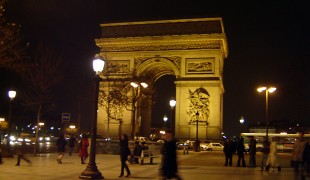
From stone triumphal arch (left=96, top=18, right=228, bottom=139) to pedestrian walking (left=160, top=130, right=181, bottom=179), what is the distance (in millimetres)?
38713

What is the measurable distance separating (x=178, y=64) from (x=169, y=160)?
43.6m

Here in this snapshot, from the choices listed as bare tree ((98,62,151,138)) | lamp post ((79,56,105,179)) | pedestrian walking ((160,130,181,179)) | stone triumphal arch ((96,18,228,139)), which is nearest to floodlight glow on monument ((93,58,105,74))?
lamp post ((79,56,105,179))

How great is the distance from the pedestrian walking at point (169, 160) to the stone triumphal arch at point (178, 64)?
127 feet

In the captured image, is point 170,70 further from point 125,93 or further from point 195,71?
point 125,93

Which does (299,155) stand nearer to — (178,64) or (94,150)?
(94,150)

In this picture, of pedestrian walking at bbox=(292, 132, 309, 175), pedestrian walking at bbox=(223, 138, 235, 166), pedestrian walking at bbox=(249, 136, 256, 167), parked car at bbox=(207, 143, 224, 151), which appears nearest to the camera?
pedestrian walking at bbox=(292, 132, 309, 175)

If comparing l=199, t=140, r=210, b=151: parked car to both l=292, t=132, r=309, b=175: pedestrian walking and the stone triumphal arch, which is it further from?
l=292, t=132, r=309, b=175: pedestrian walking

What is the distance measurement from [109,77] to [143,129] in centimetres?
972

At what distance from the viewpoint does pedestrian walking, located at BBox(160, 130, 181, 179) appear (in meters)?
11.9

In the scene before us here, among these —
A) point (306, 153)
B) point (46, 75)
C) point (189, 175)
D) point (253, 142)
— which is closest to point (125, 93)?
point (46, 75)

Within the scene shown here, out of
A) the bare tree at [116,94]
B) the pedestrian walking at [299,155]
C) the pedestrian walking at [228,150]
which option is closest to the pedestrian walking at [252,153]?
the pedestrian walking at [228,150]

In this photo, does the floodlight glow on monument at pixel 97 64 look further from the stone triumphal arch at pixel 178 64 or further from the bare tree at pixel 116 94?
the stone triumphal arch at pixel 178 64

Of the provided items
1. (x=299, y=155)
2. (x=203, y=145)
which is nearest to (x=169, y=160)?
(x=299, y=155)

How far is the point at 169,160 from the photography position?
471 inches
